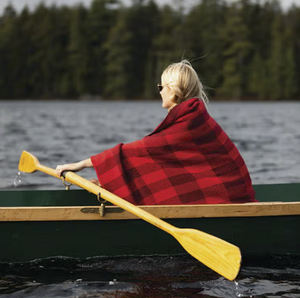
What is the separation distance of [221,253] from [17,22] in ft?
262

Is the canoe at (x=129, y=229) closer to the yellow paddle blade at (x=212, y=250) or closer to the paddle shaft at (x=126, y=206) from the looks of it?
the paddle shaft at (x=126, y=206)

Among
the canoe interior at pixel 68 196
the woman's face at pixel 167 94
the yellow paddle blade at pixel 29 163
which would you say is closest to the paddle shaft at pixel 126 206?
the woman's face at pixel 167 94

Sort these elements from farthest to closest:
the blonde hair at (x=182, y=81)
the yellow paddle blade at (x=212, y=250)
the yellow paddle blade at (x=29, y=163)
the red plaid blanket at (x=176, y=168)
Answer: the yellow paddle blade at (x=29, y=163) < the red plaid blanket at (x=176, y=168) < the blonde hair at (x=182, y=81) < the yellow paddle blade at (x=212, y=250)

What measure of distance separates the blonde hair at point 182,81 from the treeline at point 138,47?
62590 millimetres

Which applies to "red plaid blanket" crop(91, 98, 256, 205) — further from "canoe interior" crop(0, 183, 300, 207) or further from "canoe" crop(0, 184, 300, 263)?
"canoe interior" crop(0, 183, 300, 207)

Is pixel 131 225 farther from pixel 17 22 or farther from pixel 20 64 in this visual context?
pixel 17 22

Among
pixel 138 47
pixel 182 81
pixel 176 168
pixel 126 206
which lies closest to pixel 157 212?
pixel 126 206

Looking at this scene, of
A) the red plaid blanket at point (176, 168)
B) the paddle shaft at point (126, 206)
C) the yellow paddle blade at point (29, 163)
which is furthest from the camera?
the yellow paddle blade at point (29, 163)

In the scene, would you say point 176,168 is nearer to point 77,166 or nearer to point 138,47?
point 77,166

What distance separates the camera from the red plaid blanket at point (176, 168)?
15.7 ft

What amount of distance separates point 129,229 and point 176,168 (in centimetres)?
62

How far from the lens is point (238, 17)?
247 ft

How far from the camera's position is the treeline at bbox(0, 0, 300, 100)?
68.8m

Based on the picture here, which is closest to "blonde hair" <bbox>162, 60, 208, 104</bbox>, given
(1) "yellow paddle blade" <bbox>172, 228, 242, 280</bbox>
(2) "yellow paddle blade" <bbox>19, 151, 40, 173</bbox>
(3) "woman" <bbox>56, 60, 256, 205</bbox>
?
(3) "woman" <bbox>56, 60, 256, 205</bbox>
